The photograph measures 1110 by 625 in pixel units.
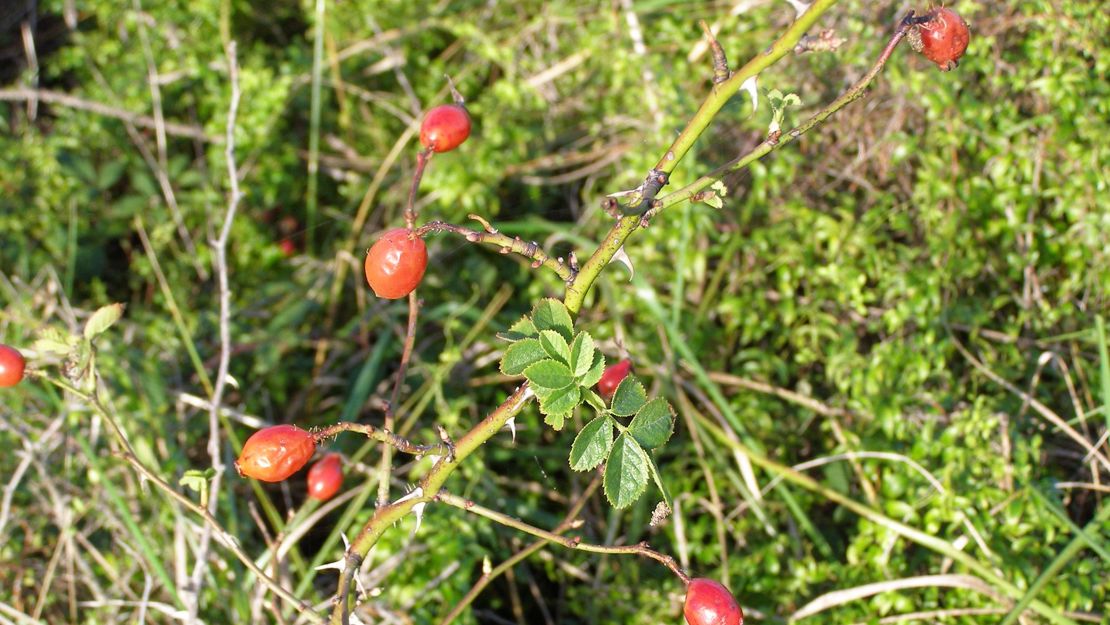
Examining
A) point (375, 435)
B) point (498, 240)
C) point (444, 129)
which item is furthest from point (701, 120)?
point (375, 435)

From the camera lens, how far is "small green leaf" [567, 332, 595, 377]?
0.92m

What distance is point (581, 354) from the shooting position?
925 millimetres

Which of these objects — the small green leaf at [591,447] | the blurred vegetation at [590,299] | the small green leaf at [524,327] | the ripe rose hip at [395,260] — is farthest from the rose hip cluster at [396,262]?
the blurred vegetation at [590,299]

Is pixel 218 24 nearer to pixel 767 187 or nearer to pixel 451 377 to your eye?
pixel 451 377

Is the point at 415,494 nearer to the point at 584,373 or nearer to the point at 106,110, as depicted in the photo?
the point at 584,373

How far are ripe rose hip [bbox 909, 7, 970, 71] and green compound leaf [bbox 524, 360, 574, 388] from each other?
1.47ft

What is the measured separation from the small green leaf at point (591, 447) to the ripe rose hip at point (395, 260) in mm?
234

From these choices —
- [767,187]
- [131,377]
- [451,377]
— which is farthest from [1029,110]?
[131,377]

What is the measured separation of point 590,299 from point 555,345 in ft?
5.05

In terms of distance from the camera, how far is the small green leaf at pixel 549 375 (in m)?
0.90

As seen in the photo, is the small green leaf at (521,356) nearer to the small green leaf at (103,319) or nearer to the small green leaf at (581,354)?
the small green leaf at (581,354)

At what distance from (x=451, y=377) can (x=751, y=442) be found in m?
0.76

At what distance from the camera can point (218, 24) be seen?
2.94 meters

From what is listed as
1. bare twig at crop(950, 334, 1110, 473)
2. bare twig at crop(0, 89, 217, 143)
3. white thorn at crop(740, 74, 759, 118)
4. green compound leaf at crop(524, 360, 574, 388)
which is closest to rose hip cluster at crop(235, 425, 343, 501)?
green compound leaf at crop(524, 360, 574, 388)
